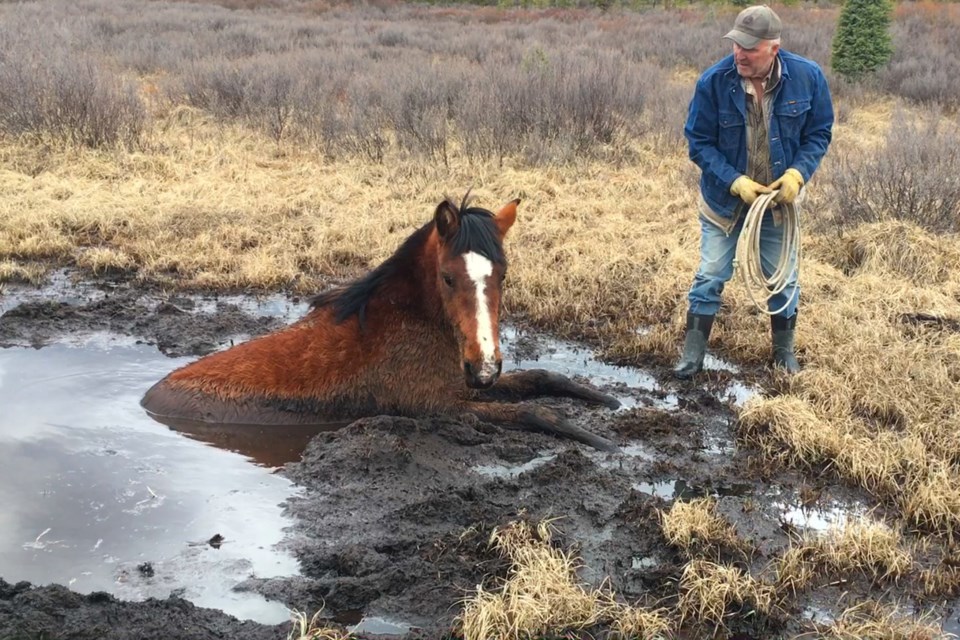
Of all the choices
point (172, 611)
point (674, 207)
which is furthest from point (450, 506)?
point (674, 207)

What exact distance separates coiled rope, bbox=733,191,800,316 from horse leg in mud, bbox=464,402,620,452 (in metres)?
1.50

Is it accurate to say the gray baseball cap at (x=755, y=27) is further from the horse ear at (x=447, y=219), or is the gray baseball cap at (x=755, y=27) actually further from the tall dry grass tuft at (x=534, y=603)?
the tall dry grass tuft at (x=534, y=603)

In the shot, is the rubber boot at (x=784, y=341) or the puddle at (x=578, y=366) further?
the rubber boot at (x=784, y=341)

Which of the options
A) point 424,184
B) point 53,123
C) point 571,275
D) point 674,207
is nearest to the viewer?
point 571,275

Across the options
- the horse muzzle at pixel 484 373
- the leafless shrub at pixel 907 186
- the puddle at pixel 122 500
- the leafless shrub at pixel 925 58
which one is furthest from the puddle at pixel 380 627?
the leafless shrub at pixel 925 58

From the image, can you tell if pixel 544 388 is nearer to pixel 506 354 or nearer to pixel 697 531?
pixel 506 354

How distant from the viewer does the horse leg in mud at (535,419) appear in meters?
5.48

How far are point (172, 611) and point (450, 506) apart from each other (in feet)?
4.90

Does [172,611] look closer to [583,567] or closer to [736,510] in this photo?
[583,567]

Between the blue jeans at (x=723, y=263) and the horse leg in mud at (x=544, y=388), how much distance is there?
1058 millimetres

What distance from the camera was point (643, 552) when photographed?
427 centimetres

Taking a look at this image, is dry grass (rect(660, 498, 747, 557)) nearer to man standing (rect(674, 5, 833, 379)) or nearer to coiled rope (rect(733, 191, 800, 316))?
coiled rope (rect(733, 191, 800, 316))

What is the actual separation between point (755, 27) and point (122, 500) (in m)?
4.68

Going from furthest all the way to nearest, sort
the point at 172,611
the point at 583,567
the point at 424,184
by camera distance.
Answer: the point at 424,184 < the point at 583,567 < the point at 172,611
